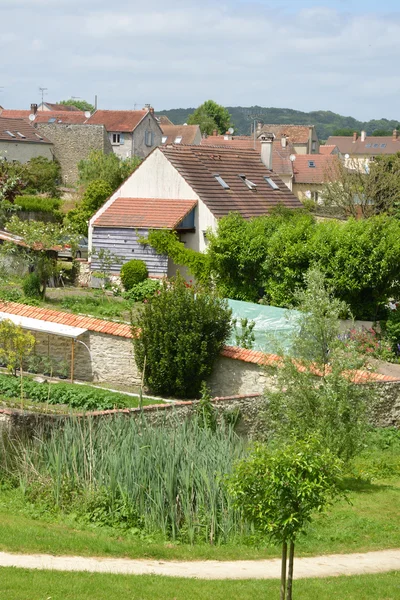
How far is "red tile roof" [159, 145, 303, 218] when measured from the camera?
37.9m

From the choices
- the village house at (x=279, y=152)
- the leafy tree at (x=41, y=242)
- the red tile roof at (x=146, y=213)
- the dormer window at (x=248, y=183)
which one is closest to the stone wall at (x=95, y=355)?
the leafy tree at (x=41, y=242)

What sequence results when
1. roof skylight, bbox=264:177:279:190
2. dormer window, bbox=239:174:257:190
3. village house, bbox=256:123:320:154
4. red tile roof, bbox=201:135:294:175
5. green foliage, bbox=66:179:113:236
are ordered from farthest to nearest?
village house, bbox=256:123:320:154 < red tile roof, bbox=201:135:294:175 < green foliage, bbox=66:179:113:236 < roof skylight, bbox=264:177:279:190 < dormer window, bbox=239:174:257:190

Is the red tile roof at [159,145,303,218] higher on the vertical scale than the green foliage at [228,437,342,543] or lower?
higher

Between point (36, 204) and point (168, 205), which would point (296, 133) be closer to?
point (36, 204)

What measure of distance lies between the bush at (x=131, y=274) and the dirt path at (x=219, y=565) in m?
22.5

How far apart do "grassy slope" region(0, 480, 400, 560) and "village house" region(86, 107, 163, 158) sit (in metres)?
64.2

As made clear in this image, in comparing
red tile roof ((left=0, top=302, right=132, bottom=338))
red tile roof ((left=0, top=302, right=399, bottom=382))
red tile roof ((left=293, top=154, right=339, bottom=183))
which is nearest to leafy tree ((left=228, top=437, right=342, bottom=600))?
red tile roof ((left=0, top=302, right=399, bottom=382))

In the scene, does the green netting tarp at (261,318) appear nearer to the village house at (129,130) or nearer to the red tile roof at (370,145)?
the village house at (129,130)

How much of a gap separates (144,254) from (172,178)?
12.8ft

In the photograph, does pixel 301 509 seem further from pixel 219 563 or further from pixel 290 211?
pixel 290 211

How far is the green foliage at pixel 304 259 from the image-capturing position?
92.8 feet

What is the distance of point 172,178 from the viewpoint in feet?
124

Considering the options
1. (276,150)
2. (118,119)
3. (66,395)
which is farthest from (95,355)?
(118,119)

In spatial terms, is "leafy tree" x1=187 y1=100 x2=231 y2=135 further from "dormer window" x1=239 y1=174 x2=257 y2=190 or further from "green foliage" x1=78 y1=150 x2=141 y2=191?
"dormer window" x1=239 y1=174 x2=257 y2=190
